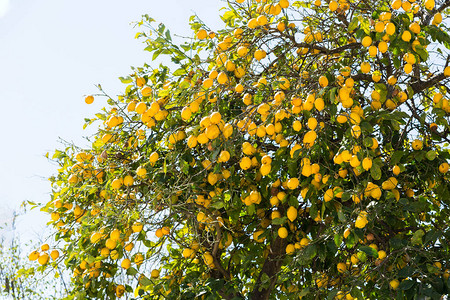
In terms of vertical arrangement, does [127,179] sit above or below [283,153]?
above

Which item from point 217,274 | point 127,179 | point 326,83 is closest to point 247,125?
point 326,83

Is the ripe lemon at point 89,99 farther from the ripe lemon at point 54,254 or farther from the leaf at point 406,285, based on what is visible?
the leaf at point 406,285

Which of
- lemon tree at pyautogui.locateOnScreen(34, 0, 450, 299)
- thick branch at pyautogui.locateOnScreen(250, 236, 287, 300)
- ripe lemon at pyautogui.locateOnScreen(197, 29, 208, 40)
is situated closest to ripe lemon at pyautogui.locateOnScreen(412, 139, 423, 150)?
lemon tree at pyautogui.locateOnScreen(34, 0, 450, 299)

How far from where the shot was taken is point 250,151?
2.00 meters

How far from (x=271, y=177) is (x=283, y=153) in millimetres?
262

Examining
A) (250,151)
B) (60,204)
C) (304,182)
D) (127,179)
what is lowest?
(304,182)

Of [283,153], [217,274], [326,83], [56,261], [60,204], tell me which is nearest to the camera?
[326,83]

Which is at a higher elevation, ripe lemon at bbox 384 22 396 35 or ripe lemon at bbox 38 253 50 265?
ripe lemon at bbox 38 253 50 265

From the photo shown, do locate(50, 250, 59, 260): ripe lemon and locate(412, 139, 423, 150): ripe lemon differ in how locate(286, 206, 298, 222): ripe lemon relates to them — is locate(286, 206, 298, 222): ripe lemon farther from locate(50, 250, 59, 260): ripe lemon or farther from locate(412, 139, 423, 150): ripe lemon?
locate(50, 250, 59, 260): ripe lemon

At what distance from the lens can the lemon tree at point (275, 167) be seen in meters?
1.88

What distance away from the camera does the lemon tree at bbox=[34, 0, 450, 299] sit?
1.88 meters

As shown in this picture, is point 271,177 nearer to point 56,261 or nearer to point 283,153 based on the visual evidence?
point 283,153

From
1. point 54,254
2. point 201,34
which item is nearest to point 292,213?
point 201,34

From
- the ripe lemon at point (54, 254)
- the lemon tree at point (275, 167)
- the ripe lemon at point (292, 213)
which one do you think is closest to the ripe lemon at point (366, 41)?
the lemon tree at point (275, 167)
